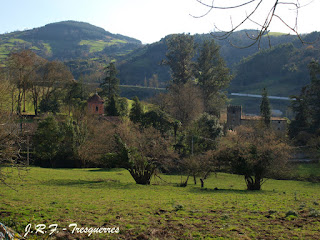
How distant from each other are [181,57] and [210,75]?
22.0ft

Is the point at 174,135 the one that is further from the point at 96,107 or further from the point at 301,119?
the point at 96,107

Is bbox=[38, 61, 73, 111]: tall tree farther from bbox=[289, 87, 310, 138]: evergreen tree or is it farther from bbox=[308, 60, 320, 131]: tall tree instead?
bbox=[308, 60, 320, 131]: tall tree

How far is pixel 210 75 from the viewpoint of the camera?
58906 millimetres

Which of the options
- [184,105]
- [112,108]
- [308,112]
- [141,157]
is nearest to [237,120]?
[184,105]

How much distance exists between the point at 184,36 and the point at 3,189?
51.6 m

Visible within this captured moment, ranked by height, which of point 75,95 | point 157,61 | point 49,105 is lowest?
point 49,105

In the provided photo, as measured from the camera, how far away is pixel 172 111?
51844mm

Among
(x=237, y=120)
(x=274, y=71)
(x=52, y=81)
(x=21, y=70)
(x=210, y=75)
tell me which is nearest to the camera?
(x=21, y=70)

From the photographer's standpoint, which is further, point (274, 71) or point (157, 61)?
point (157, 61)

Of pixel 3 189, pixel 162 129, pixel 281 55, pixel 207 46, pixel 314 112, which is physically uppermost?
pixel 281 55

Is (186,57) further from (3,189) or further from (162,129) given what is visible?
(3,189)

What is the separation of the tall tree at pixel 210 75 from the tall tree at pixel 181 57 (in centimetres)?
199

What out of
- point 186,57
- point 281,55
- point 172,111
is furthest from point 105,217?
point 281,55

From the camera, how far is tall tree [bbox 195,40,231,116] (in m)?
58.8
